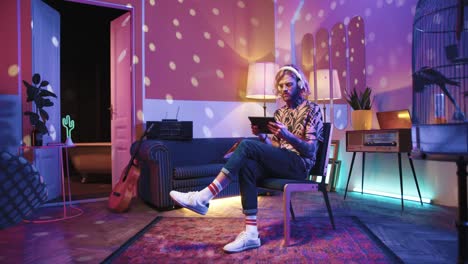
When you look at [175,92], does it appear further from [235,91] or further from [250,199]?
[250,199]

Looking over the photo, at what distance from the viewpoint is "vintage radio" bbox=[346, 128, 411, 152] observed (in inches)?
128

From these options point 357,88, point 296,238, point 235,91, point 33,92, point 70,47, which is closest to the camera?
point 296,238

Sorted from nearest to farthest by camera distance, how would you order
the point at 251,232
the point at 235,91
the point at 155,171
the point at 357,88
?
the point at 251,232
the point at 155,171
the point at 357,88
the point at 235,91

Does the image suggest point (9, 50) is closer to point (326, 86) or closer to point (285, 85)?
point (285, 85)

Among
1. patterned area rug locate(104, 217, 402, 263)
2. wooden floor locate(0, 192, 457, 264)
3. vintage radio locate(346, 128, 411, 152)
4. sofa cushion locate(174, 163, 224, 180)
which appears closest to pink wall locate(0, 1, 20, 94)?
wooden floor locate(0, 192, 457, 264)

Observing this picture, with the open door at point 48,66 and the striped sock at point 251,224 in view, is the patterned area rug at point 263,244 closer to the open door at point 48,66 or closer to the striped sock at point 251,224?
the striped sock at point 251,224

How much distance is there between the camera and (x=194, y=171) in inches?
136

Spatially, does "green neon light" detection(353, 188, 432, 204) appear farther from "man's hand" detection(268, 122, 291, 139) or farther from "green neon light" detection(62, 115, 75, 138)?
"green neon light" detection(62, 115, 75, 138)

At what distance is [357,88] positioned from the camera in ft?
14.2

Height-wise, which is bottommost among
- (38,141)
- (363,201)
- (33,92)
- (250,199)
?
(363,201)

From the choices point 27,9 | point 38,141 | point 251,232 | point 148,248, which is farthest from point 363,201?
point 27,9

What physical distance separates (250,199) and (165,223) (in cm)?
99

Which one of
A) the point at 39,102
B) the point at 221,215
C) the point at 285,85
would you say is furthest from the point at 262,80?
the point at 39,102

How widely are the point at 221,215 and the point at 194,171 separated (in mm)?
538
